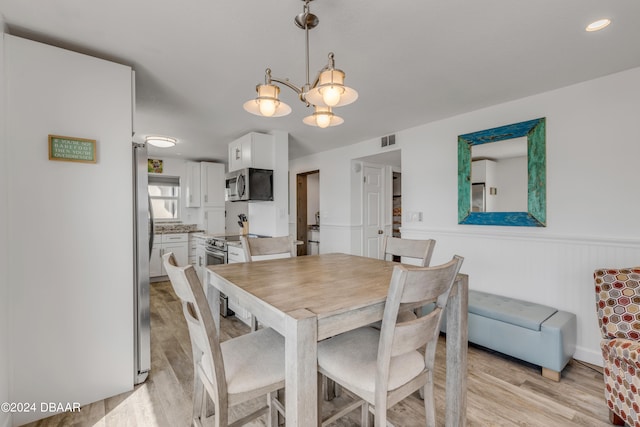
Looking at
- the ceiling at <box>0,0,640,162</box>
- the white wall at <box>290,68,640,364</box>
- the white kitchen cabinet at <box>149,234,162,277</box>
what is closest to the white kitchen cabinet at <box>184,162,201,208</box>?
the white kitchen cabinet at <box>149,234,162,277</box>

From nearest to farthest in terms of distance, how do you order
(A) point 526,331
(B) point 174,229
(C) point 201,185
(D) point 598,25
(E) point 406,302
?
(E) point 406,302 < (D) point 598,25 < (A) point 526,331 < (B) point 174,229 < (C) point 201,185

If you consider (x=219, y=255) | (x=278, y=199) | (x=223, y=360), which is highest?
(x=278, y=199)

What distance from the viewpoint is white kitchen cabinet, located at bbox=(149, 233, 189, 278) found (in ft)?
16.4

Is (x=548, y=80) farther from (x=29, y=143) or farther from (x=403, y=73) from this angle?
(x=29, y=143)

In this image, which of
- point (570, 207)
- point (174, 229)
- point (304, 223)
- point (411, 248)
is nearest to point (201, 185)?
point (174, 229)

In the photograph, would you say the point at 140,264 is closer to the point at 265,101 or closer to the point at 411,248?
the point at 265,101

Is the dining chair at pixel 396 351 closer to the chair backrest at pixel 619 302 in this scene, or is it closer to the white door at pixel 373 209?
the chair backrest at pixel 619 302

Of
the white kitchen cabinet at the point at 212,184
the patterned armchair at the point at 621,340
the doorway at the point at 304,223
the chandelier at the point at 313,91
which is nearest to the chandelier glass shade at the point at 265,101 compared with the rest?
the chandelier at the point at 313,91

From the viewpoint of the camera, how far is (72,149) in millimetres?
1769

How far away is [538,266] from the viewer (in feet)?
8.48

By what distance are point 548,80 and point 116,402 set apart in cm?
402

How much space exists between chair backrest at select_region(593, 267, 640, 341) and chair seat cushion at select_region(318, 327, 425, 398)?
135 centimetres

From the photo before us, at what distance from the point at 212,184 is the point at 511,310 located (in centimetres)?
541

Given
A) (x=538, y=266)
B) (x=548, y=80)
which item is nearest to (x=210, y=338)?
(x=538, y=266)
